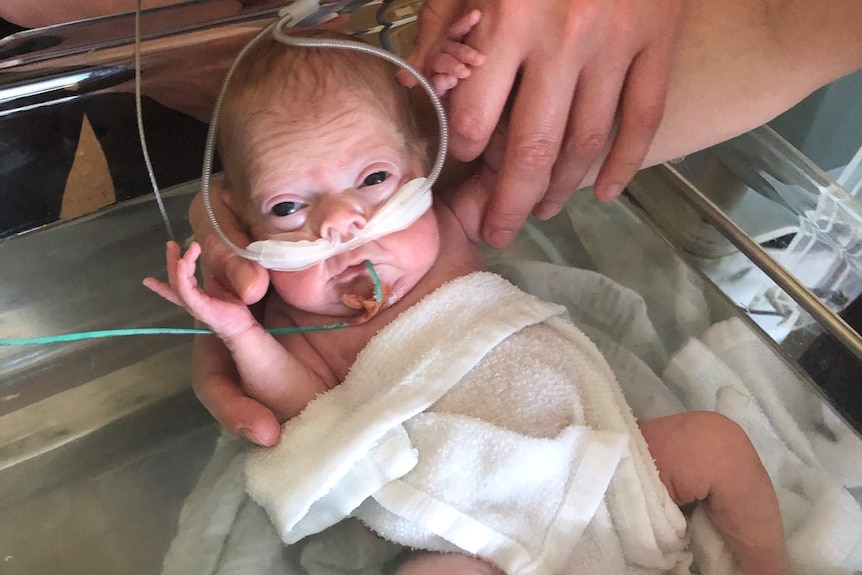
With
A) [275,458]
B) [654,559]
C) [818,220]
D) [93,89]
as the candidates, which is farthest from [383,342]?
[818,220]

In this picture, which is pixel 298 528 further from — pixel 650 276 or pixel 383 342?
pixel 650 276

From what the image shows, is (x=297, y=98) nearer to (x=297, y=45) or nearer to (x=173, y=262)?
(x=297, y=45)

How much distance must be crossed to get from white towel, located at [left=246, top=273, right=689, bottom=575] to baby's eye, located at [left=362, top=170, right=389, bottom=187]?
148 mm

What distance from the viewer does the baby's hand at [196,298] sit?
0.69m

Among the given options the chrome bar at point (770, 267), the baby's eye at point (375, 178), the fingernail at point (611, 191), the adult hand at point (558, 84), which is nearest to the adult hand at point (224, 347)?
the baby's eye at point (375, 178)

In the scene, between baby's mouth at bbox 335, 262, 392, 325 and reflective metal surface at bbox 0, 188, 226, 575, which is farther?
reflective metal surface at bbox 0, 188, 226, 575

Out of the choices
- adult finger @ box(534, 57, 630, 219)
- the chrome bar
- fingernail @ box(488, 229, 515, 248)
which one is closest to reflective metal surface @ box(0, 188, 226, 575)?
fingernail @ box(488, 229, 515, 248)

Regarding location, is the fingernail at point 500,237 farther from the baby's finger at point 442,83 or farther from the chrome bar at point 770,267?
the chrome bar at point 770,267

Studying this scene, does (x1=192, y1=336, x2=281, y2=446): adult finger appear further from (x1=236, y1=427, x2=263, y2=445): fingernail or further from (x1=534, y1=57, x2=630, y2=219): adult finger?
(x1=534, y1=57, x2=630, y2=219): adult finger

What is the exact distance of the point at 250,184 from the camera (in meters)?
0.81

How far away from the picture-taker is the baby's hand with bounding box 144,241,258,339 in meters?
0.69

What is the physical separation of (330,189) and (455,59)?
0.59ft

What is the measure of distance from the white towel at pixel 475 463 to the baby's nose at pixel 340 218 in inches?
4.9

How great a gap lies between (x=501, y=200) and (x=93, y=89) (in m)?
0.51
